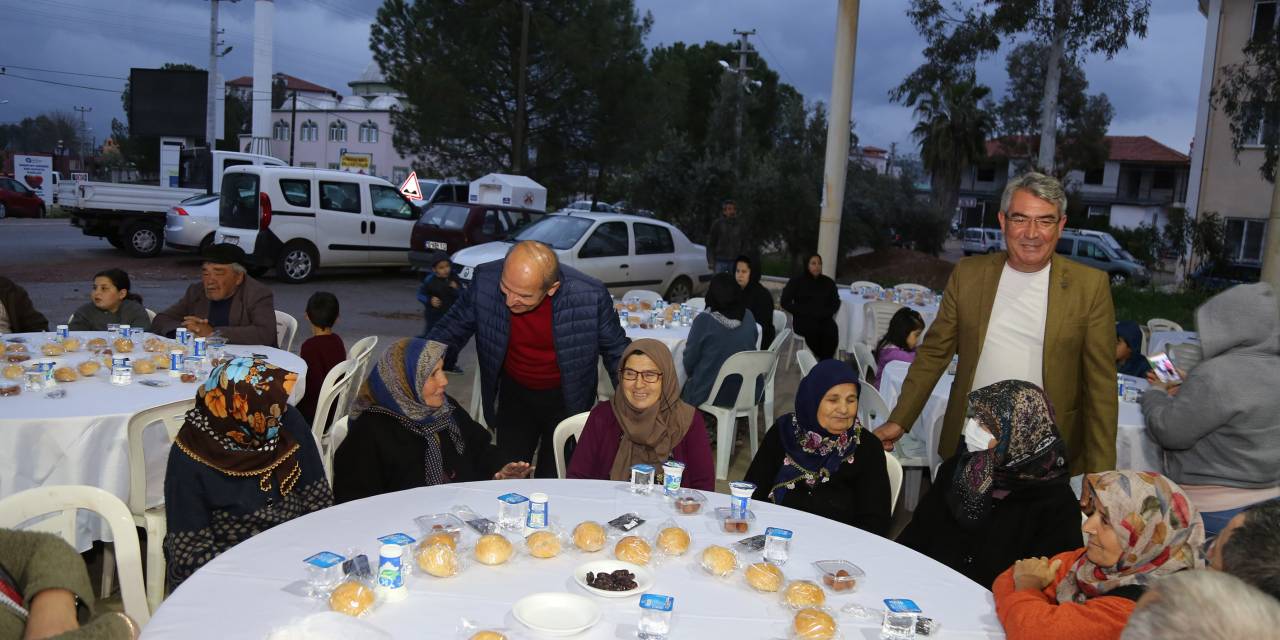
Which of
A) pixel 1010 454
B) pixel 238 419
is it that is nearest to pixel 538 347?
pixel 238 419

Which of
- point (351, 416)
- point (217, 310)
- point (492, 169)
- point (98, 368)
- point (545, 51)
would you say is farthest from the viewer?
point (492, 169)

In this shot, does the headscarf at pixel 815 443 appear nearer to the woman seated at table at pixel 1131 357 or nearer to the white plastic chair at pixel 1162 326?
the woman seated at table at pixel 1131 357

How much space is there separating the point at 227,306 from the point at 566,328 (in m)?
2.79

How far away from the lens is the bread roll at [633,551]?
7.57 ft

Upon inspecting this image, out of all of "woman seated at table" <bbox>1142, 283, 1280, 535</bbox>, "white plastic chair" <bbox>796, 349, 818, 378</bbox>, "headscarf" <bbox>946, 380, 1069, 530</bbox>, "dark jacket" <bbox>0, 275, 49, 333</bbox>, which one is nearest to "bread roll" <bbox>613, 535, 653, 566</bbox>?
"headscarf" <bbox>946, 380, 1069, 530</bbox>

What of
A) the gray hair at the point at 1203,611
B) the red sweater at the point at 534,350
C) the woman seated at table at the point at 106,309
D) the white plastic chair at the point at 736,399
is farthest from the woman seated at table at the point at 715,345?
the gray hair at the point at 1203,611

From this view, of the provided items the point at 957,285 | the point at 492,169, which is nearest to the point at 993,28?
the point at 492,169

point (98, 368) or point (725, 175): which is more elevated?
point (725, 175)

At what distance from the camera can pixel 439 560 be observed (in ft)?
7.07

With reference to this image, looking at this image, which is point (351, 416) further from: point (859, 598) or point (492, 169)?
point (492, 169)

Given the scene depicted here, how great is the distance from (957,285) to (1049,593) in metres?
1.41

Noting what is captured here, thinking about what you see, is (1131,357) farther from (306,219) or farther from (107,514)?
(306,219)

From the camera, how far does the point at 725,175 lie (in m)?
18.2

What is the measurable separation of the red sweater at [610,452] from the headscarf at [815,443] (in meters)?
0.29
